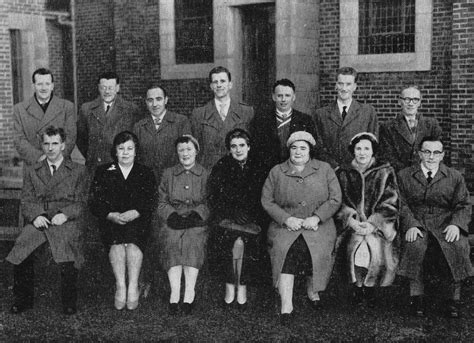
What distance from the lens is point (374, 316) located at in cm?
541

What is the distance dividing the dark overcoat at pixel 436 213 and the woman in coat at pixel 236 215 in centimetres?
125

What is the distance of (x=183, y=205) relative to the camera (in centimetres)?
593

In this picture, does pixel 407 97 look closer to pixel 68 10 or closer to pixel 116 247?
pixel 116 247

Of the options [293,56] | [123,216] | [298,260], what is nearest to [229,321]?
[298,260]

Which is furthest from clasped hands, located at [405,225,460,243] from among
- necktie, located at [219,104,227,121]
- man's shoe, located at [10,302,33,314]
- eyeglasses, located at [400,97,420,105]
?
man's shoe, located at [10,302,33,314]

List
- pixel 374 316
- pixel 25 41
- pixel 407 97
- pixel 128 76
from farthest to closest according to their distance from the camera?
pixel 25 41 < pixel 128 76 < pixel 407 97 < pixel 374 316

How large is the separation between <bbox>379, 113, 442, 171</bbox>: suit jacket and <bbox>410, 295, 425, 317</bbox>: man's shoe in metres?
1.47

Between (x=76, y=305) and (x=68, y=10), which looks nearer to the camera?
(x=76, y=305)

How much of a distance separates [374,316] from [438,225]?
0.95 metres

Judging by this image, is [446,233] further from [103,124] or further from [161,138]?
[103,124]

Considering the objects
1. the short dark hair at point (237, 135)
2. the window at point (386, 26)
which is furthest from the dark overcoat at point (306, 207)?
the window at point (386, 26)

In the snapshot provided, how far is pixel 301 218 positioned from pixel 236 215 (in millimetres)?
567

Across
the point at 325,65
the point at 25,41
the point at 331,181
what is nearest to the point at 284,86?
the point at 331,181

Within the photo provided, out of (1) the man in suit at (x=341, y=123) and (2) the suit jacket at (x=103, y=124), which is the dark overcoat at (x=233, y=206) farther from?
(2) the suit jacket at (x=103, y=124)
